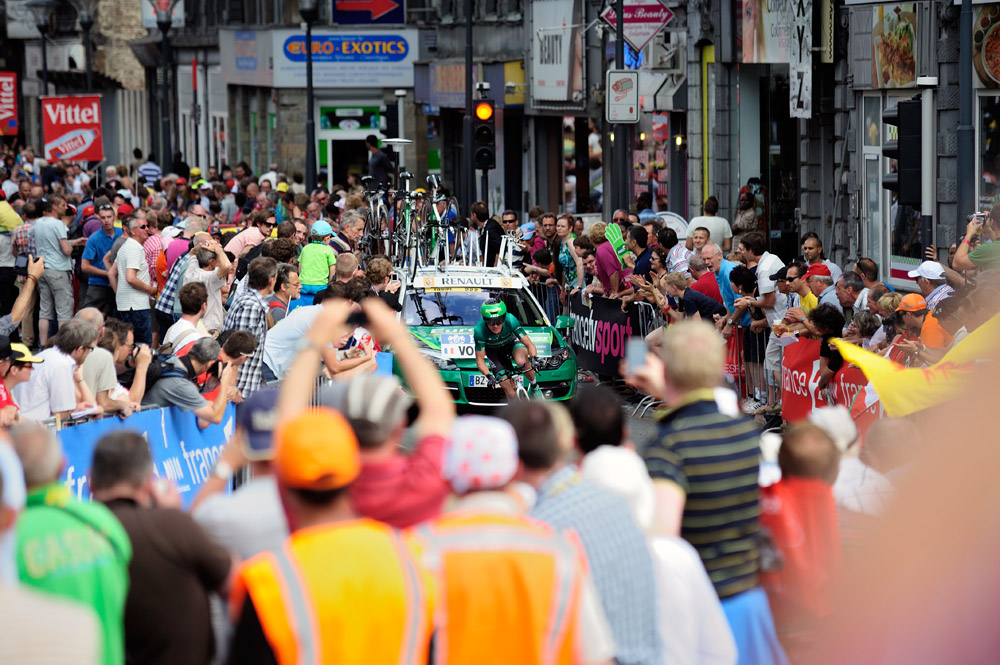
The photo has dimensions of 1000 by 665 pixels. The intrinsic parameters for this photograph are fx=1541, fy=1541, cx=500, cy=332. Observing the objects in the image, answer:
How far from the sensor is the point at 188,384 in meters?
Result: 10.3

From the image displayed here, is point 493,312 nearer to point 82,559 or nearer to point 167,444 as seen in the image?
point 167,444

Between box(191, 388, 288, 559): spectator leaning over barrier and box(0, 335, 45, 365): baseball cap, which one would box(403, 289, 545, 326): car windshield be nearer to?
box(0, 335, 45, 365): baseball cap

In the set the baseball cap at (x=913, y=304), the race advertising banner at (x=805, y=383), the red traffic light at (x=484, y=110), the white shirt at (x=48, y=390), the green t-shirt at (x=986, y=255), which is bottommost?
the race advertising banner at (x=805, y=383)

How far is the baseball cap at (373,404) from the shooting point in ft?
16.2

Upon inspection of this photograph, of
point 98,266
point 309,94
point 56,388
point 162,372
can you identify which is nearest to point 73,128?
point 309,94

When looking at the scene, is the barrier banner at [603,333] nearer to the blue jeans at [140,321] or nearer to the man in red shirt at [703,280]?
the man in red shirt at [703,280]

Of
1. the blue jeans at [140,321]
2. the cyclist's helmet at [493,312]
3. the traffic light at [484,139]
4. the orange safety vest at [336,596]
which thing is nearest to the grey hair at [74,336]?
the cyclist's helmet at [493,312]

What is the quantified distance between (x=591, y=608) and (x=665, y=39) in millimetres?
23319

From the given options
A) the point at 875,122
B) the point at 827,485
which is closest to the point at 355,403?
the point at 827,485

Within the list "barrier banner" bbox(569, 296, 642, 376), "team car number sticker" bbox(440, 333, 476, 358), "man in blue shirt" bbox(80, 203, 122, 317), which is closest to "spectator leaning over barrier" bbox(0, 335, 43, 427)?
"team car number sticker" bbox(440, 333, 476, 358)

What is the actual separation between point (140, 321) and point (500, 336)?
18.2 ft

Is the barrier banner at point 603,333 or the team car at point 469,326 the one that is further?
A: the barrier banner at point 603,333

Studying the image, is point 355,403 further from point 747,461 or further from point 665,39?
point 665,39

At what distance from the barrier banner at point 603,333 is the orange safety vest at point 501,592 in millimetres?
Answer: 12053
